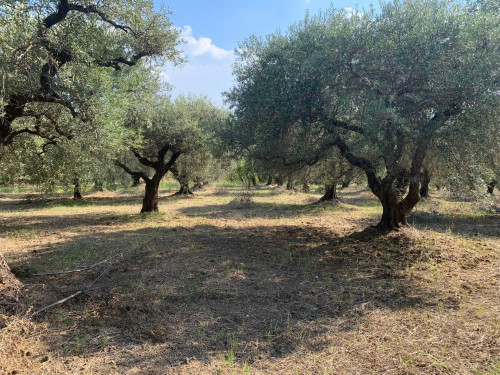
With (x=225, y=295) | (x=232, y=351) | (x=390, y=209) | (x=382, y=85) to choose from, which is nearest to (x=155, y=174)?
(x=390, y=209)

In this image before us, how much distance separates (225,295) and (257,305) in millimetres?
740

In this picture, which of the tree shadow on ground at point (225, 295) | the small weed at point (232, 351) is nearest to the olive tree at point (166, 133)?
the tree shadow on ground at point (225, 295)

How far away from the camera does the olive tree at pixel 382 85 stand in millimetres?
6902

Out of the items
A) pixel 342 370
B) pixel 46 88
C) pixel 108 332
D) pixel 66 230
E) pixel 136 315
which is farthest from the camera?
pixel 66 230

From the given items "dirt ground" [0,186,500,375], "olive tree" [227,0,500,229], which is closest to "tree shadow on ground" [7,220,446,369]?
"dirt ground" [0,186,500,375]

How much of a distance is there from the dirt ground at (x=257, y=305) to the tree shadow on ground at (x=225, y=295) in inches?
1.2

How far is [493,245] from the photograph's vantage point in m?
9.95

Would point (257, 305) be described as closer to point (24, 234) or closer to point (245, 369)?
point (245, 369)

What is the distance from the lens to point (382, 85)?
7754mm

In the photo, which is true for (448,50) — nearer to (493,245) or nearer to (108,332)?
(493,245)

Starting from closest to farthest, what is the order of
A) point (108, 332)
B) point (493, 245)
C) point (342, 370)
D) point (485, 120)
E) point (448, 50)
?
point (342, 370) < point (108, 332) < point (485, 120) < point (448, 50) < point (493, 245)

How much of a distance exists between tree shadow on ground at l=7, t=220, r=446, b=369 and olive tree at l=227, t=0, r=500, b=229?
2928 mm

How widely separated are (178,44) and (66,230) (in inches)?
351

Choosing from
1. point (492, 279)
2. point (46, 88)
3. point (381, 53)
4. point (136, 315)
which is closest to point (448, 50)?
point (381, 53)
